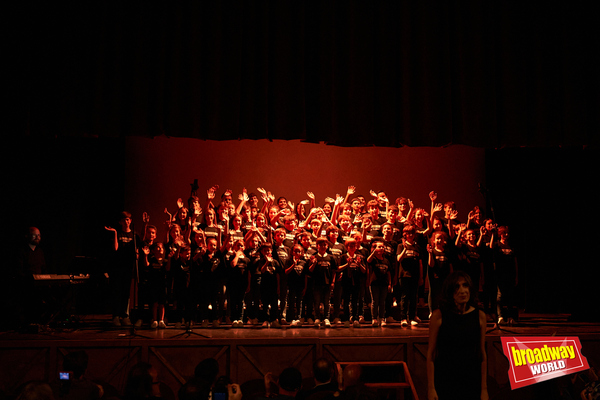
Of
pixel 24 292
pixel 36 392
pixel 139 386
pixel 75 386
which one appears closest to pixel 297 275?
pixel 24 292

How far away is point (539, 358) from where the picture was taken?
4414 millimetres

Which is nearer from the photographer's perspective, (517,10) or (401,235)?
(517,10)

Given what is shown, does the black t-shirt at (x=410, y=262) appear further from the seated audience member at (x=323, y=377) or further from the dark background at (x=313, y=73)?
the seated audience member at (x=323, y=377)

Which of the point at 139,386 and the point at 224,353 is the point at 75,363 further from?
the point at 224,353

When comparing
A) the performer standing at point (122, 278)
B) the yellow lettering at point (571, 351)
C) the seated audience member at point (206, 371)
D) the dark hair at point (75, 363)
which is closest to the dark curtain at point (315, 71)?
the performer standing at point (122, 278)

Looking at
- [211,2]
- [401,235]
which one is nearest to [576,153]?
[401,235]

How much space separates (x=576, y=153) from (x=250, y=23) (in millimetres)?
5455

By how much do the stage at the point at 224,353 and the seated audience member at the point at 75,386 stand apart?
185 cm

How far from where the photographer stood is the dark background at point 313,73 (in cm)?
700

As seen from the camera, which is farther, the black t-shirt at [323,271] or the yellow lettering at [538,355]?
the black t-shirt at [323,271]

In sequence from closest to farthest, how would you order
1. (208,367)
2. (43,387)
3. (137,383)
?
1. (43,387)
2. (137,383)
3. (208,367)

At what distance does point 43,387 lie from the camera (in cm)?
290

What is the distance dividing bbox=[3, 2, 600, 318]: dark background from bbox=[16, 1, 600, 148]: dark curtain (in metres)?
0.01

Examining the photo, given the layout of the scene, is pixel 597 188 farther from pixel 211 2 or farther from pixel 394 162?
pixel 211 2
